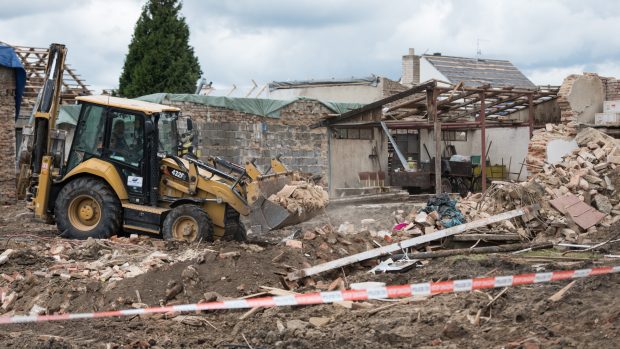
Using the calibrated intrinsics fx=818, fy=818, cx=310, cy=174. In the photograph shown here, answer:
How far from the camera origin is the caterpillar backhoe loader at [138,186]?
13.8 meters

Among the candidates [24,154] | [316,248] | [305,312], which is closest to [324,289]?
[305,312]

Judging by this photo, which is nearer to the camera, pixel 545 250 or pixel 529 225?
pixel 545 250

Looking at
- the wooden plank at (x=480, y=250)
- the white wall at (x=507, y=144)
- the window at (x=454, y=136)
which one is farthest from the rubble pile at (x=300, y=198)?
the window at (x=454, y=136)

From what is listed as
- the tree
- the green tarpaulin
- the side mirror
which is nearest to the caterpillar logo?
the side mirror

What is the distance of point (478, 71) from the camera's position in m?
39.6

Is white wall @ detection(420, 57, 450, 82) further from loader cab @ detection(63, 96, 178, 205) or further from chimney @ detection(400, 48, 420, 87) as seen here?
loader cab @ detection(63, 96, 178, 205)

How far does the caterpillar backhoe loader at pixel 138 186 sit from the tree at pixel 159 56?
69.4ft

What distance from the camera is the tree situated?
35219mm

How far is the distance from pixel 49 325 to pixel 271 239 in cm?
693

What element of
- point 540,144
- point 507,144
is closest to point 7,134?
point 540,144

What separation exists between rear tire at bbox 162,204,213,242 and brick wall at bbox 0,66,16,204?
36.8 feet

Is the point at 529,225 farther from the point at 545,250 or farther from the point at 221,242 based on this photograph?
the point at 221,242

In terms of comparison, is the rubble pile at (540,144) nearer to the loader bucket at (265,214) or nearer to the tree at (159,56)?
the loader bucket at (265,214)

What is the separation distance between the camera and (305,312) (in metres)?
8.95
